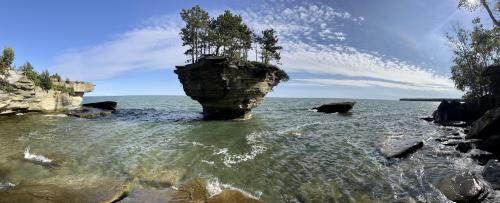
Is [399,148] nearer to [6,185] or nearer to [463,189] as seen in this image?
[463,189]

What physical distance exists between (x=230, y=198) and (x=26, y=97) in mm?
39962

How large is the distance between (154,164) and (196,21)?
1384 inches

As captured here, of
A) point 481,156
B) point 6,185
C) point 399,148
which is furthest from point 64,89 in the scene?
point 481,156

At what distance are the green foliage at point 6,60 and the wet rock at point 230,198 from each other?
1384 inches

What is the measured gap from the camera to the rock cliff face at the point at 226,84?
39.8m

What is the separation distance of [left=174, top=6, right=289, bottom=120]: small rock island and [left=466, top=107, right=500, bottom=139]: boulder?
25.3 meters

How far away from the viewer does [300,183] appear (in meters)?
13.8

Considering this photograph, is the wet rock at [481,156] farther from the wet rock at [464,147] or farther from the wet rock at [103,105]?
the wet rock at [103,105]

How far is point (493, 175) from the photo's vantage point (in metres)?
14.1

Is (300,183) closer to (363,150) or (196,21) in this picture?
(363,150)

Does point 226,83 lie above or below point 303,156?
above

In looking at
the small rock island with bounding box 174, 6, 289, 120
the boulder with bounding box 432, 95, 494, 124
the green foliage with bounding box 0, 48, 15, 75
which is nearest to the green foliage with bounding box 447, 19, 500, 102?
the boulder with bounding box 432, 95, 494, 124

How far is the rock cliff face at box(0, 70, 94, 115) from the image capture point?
119ft

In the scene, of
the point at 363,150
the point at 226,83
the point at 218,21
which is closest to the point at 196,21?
the point at 218,21
